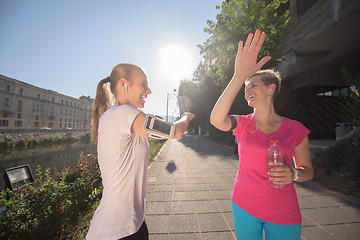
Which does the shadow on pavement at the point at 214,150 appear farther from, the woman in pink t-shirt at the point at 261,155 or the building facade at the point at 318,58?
the woman in pink t-shirt at the point at 261,155

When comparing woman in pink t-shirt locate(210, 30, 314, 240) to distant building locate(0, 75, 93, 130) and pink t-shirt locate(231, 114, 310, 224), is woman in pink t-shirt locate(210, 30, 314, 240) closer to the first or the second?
pink t-shirt locate(231, 114, 310, 224)

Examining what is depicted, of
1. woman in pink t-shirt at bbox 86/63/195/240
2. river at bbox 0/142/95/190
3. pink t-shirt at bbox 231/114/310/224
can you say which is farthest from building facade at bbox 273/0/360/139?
river at bbox 0/142/95/190

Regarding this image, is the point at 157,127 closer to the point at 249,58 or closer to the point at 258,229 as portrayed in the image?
the point at 249,58

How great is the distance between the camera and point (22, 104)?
5128 centimetres

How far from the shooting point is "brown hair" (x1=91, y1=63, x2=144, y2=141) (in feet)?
4.42

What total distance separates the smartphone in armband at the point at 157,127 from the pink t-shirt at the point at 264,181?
2.55 ft

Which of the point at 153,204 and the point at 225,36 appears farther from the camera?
the point at 225,36

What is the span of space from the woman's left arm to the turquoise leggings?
409 mm

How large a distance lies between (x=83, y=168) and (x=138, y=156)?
485 centimetres

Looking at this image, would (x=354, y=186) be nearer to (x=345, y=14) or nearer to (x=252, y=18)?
(x=345, y=14)

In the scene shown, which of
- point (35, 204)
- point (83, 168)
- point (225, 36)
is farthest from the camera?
point (225, 36)

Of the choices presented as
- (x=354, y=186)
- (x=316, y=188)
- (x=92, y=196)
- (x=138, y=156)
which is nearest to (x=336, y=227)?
(x=316, y=188)

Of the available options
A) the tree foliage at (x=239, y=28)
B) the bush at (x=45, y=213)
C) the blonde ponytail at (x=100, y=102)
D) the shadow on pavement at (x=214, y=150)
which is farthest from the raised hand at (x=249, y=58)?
the shadow on pavement at (x=214, y=150)

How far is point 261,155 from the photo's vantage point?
142 centimetres
